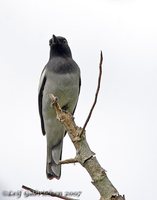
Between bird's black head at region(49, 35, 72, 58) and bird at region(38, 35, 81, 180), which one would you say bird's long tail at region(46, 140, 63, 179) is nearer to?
bird at region(38, 35, 81, 180)

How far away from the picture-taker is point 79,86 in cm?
922

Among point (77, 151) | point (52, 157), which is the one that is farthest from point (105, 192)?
point (52, 157)

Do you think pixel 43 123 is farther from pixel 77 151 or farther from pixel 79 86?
pixel 77 151

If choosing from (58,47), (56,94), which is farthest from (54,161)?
(58,47)

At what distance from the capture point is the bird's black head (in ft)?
31.6

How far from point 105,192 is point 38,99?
19.0 ft

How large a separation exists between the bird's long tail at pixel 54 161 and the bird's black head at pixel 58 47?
→ 1611 mm

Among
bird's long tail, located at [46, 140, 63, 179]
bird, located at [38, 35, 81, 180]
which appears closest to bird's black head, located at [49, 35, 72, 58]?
bird, located at [38, 35, 81, 180]

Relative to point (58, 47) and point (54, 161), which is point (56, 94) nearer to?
point (54, 161)

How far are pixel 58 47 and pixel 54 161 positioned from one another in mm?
2166

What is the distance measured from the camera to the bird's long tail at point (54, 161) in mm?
8070

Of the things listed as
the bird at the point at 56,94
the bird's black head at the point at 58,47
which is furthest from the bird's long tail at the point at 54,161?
the bird's black head at the point at 58,47

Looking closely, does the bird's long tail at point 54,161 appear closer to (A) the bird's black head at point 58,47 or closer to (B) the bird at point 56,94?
(B) the bird at point 56,94

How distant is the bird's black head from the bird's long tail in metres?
1.61
